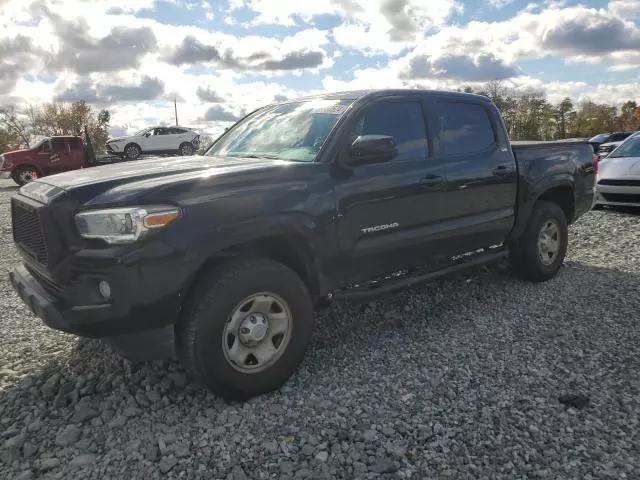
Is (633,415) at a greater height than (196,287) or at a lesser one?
lesser

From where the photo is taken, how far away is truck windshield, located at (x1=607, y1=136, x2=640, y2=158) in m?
9.59

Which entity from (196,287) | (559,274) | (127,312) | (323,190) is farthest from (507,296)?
(127,312)

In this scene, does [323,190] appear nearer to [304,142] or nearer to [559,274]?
[304,142]

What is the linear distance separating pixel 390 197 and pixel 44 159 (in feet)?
62.2

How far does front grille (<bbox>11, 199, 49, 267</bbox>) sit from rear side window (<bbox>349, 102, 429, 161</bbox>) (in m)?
2.12

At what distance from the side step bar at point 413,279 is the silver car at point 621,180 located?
5.34 meters

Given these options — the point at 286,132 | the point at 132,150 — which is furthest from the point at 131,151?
the point at 286,132

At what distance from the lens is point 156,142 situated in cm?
2570

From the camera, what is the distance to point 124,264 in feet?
8.75

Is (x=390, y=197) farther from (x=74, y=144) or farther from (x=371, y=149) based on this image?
(x=74, y=144)

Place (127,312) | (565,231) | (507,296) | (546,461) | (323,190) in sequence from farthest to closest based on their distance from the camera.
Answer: (565,231), (507,296), (323,190), (127,312), (546,461)

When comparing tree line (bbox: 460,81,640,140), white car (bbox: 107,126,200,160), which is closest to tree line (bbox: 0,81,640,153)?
tree line (bbox: 460,81,640,140)

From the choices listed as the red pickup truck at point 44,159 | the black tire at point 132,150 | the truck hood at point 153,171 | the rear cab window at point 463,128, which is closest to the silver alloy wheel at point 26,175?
the red pickup truck at point 44,159

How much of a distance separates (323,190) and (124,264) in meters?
1.33
